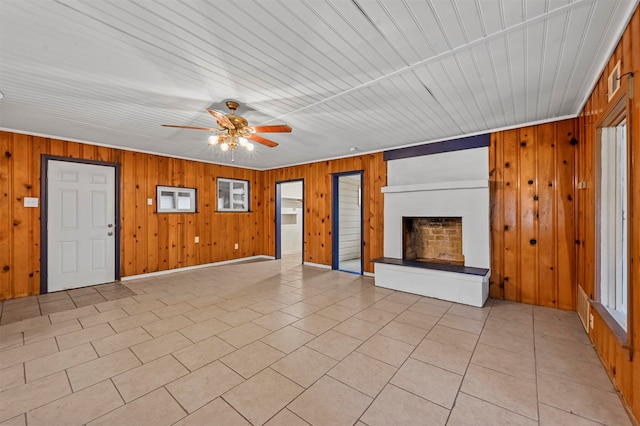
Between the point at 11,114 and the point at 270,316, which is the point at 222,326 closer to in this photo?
the point at 270,316

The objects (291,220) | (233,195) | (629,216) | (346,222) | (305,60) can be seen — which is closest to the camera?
(629,216)

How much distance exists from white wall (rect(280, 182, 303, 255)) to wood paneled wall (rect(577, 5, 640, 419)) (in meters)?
6.30

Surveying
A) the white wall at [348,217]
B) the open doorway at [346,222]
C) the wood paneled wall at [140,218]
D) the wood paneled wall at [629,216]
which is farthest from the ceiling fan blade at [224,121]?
the white wall at [348,217]

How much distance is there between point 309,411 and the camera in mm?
1640

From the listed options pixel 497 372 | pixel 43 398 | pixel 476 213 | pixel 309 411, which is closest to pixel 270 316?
pixel 309 411

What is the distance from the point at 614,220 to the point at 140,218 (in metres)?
6.47

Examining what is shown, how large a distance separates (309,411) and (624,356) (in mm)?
2002

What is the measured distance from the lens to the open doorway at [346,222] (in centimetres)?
567

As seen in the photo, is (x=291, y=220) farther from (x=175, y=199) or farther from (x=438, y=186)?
(x=438, y=186)

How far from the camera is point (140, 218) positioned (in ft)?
16.5

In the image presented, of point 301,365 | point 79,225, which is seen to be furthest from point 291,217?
point 301,365

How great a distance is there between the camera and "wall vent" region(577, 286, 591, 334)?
264 cm


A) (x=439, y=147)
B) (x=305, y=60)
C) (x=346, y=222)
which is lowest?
(x=346, y=222)

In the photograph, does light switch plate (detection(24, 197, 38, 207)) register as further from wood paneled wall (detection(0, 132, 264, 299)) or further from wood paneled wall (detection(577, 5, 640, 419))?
wood paneled wall (detection(577, 5, 640, 419))
